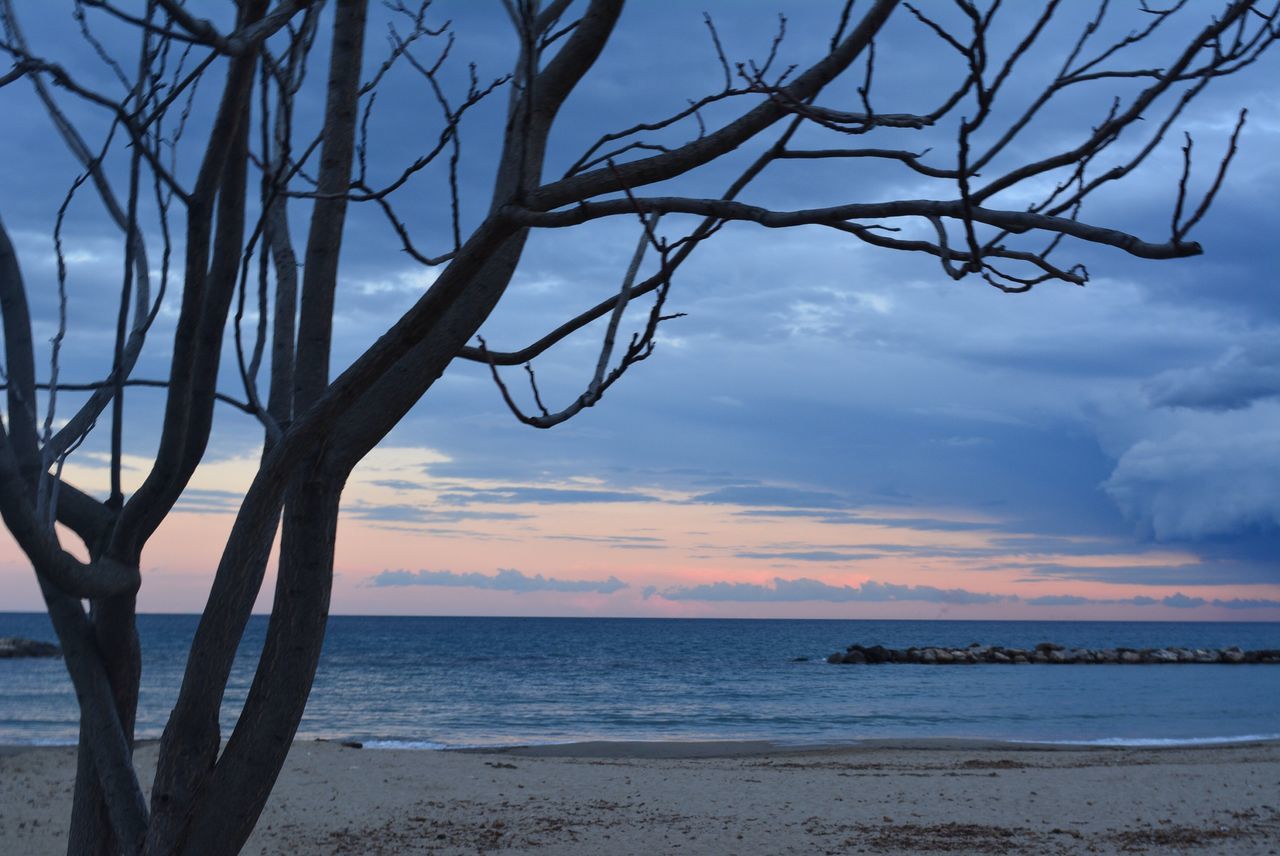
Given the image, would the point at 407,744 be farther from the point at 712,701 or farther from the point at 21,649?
the point at 21,649

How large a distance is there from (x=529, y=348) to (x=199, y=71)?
53.9 inches

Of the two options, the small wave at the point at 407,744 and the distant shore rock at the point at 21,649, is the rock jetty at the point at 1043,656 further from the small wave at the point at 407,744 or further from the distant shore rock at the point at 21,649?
the distant shore rock at the point at 21,649

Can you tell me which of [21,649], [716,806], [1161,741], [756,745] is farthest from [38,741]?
[21,649]

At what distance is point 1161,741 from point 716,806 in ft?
56.0

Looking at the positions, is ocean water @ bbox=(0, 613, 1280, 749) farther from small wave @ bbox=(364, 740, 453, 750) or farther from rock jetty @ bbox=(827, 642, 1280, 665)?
rock jetty @ bbox=(827, 642, 1280, 665)

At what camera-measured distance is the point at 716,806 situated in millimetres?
10859

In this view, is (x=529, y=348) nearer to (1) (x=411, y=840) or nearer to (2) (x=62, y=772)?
(1) (x=411, y=840)

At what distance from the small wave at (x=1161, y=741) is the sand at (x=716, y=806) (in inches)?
250

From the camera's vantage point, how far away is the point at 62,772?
1343 cm

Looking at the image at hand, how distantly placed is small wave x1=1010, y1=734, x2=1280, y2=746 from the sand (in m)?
6.36

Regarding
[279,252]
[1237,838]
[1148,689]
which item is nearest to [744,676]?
[1148,689]

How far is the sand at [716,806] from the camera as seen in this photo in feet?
28.5

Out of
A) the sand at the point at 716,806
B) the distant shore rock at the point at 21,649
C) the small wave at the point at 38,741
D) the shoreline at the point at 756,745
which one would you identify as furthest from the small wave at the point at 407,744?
the distant shore rock at the point at 21,649

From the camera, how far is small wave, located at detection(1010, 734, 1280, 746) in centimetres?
2273
